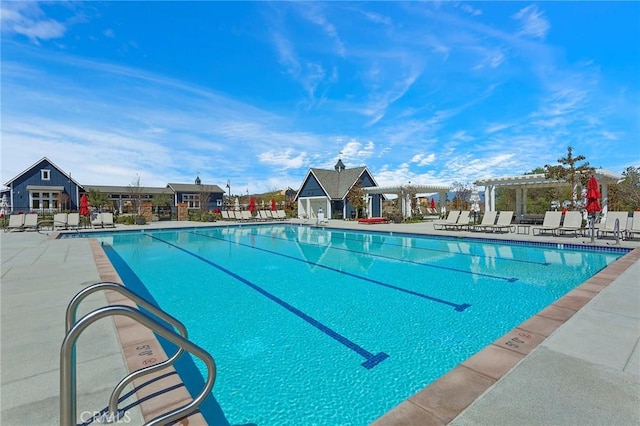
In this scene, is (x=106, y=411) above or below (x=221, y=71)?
below

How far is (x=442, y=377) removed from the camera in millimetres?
2785

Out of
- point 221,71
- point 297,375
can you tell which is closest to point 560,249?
point 297,375

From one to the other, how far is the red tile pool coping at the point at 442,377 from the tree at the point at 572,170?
1604cm

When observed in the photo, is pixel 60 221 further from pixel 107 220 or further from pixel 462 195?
pixel 462 195

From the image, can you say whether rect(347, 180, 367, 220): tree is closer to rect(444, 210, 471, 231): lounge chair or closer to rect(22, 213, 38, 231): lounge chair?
rect(444, 210, 471, 231): lounge chair

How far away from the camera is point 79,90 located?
13.8m

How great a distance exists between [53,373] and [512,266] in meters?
10.1

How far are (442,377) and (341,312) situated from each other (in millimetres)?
2965

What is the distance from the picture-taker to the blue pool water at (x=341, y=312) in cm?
332

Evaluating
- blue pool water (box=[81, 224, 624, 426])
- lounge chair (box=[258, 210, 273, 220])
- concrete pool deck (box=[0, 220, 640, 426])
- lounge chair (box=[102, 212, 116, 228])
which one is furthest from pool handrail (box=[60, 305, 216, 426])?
lounge chair (box=[258, 210, 273, 220])

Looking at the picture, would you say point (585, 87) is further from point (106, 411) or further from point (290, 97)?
point (106, 411)

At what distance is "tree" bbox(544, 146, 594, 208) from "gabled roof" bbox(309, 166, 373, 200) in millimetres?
17322

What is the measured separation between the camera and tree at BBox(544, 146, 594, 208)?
16.6 m

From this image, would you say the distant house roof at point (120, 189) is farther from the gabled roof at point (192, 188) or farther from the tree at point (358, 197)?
the tree at point (358, 197)
